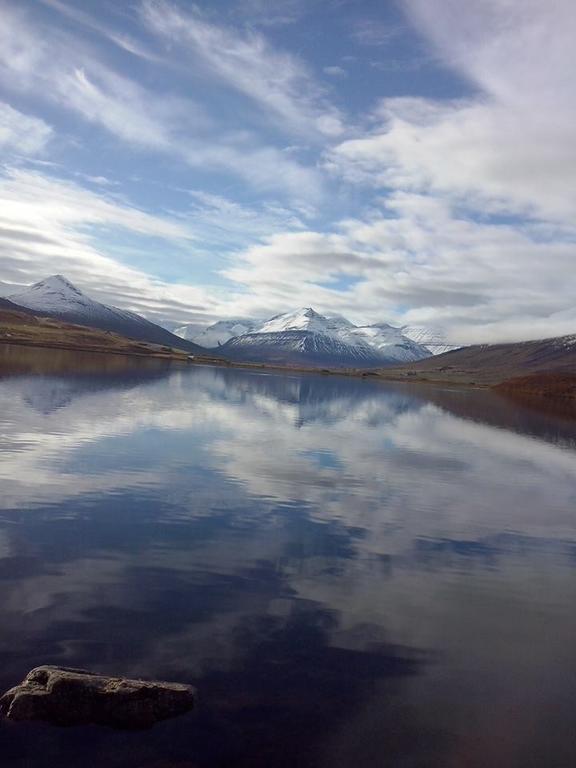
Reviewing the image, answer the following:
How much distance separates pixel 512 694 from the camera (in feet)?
42.3

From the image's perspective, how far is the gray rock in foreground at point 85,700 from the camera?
34.7 feet

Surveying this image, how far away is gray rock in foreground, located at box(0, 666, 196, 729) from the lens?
10570 millimetres

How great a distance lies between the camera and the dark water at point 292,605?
1094 cm

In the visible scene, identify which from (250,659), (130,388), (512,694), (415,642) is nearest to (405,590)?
(415,642)

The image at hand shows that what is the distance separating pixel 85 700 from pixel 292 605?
6778mm

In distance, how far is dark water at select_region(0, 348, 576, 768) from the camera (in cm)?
1094

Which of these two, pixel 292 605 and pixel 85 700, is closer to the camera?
pixel 85 700

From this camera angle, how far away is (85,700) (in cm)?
1079

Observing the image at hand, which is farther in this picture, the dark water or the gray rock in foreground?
the dark water

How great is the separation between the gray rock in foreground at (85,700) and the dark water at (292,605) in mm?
253

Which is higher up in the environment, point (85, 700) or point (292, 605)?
point (85, 700)

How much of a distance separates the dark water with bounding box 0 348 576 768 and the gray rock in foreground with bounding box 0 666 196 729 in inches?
10.0

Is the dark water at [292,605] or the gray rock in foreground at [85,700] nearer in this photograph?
the gray rock in foreground at [85,700]

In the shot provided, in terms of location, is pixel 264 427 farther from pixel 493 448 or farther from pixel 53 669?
pixel 53 669
